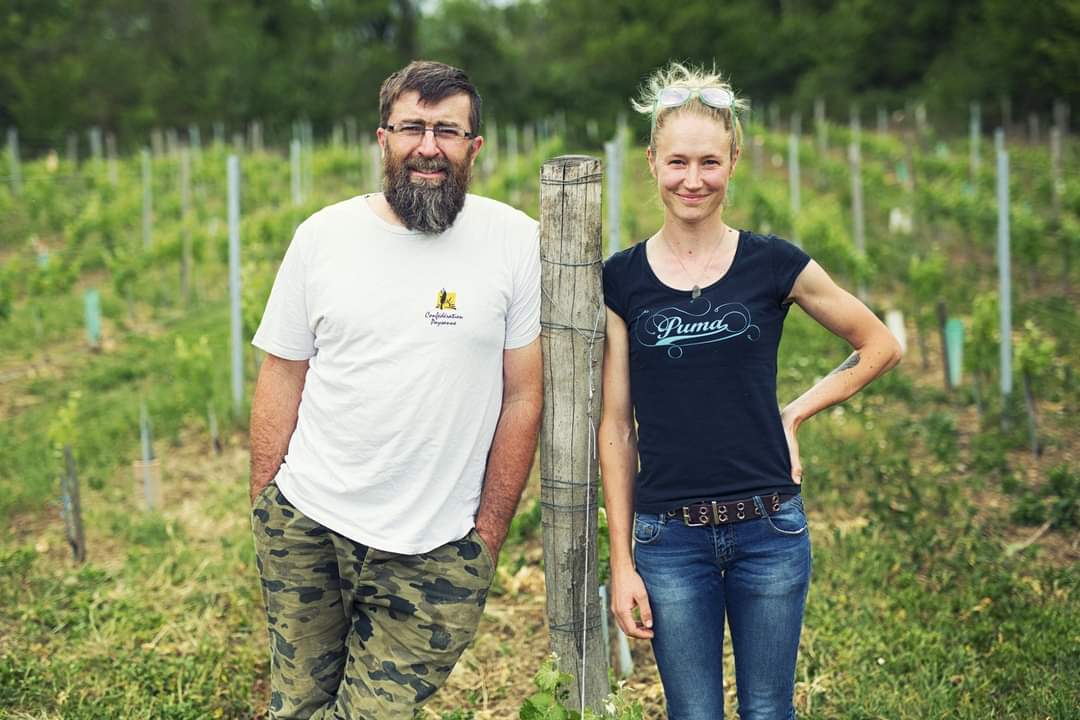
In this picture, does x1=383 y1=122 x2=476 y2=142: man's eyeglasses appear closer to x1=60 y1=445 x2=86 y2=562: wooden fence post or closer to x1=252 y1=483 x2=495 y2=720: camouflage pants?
x1=252 y1=483 x2=495 y2=720: camouflage pants

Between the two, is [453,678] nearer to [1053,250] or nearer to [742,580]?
[742,580]

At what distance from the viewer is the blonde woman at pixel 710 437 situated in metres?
2.22

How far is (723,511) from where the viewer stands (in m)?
2.20

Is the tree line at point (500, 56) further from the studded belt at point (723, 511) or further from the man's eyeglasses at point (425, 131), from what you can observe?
the studded belt at point (723, 511)

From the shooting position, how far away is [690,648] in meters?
2.25

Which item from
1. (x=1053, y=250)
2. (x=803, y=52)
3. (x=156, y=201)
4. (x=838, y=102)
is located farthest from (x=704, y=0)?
(x=1053, y=250)

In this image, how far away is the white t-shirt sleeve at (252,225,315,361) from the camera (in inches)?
99.6

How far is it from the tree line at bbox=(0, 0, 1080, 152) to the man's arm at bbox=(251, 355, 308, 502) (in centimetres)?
3142

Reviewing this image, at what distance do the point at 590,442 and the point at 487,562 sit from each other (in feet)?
1.24

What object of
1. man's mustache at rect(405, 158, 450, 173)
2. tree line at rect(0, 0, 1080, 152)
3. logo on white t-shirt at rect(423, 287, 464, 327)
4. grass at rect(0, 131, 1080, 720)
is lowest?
grass at rect(0, 131, 1080, 720)

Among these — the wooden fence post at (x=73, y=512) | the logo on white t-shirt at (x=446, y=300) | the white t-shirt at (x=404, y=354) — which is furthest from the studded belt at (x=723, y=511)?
the wooden fence post at (x=73, y=512)

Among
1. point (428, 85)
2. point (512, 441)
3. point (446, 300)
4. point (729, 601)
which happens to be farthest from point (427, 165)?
point (729, 601)

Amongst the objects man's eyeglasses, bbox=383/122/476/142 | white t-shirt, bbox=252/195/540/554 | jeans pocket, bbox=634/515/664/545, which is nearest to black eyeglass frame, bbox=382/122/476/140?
man's eyeglasses, bbox=383/122/476/142

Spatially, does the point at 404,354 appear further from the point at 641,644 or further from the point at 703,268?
the point at 641,644
